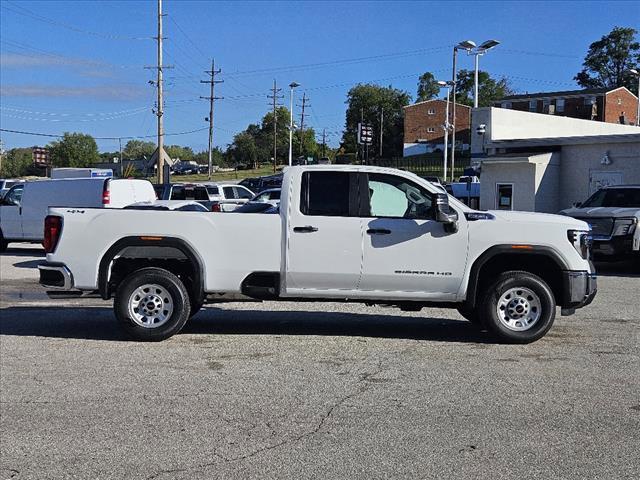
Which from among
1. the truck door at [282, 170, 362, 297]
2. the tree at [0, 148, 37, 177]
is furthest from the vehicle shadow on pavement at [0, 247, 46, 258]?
the tree at [0, 148, 37, 177]

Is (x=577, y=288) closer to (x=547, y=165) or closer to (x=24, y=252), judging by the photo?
(x=24, y=252)

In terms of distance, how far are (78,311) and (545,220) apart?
6.87m

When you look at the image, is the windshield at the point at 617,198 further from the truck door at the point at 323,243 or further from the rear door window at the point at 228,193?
the rear door window at the point at 228,193

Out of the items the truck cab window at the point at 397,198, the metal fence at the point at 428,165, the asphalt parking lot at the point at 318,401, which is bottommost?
the asphalt parking lot at the point at 318,401

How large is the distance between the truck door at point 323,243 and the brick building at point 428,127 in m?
87.9

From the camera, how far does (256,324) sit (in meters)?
9.90

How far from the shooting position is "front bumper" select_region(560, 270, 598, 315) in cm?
847

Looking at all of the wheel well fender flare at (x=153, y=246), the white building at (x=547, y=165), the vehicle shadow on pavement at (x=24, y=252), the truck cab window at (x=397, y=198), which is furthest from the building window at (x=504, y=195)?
the wheel well fender flare at (x=153, y=246)

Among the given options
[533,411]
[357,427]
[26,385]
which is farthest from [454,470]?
[26,385]

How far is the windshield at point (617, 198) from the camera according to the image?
1755 centimetres

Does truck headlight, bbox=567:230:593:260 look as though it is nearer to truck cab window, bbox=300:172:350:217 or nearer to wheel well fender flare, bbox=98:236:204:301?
truck cab window, bbox=300:172:350:217

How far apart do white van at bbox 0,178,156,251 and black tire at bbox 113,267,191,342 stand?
11.0 meters

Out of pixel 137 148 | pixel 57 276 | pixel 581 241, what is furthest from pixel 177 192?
pixel 137 148

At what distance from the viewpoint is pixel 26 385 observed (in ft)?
22.5
